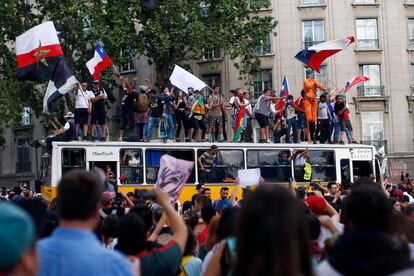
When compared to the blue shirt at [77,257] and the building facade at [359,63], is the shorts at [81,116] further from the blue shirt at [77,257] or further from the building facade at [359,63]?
the building facade at [359,63]

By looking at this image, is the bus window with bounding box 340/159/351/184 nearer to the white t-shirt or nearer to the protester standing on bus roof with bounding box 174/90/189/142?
the protester standing on bus roof with bounding box 174/90/189/142

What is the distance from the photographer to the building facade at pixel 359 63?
36375mm

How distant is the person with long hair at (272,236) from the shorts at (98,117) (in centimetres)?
1596

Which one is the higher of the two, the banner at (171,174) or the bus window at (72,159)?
the bus window at (72,159)

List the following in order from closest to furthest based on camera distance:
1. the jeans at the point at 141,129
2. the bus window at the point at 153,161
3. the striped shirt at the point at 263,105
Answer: the bus window at the point at 153,161
the jeans at the point at 141,129
the striped shirt at the point at 263,105

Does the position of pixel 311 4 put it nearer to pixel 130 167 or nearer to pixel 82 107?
pixel 130 167

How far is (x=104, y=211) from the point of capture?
30.7 feet

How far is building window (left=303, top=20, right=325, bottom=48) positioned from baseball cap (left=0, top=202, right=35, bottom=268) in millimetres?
34892

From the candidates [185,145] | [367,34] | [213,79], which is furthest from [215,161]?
[367,34]

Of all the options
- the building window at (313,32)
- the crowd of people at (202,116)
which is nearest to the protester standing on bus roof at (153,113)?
the crowd of people at (202,116)

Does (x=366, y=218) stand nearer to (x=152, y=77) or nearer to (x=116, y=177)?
(x=116, y=177)

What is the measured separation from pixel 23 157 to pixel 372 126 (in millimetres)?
22505

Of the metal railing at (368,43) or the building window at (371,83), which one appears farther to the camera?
the metal railing at (368,43)

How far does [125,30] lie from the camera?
3067 centimetres
